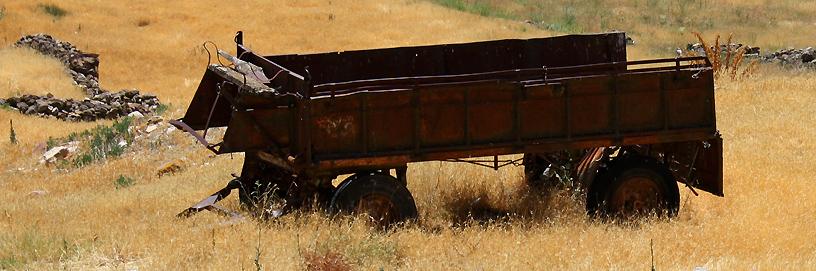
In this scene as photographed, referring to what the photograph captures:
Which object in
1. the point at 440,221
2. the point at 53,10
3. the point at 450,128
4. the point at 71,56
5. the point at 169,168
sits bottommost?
the point at 71,56

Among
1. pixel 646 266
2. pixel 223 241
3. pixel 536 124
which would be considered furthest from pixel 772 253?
pixel 223 241

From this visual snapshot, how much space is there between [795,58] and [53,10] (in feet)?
79.3

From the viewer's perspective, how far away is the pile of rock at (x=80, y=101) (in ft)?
83.7

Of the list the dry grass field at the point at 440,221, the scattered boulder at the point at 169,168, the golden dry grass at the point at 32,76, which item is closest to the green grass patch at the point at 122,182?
the dry grass field at the point at 440,221

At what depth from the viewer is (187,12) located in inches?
1526

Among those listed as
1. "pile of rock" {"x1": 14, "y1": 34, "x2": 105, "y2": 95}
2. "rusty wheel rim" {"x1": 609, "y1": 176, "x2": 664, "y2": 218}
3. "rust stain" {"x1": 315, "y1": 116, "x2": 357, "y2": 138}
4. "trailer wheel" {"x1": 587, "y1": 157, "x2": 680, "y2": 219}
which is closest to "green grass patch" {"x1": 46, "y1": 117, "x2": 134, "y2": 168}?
"pile of rock" {"x1": 14, "y1": 34, "x2": 105, "y2": 95}

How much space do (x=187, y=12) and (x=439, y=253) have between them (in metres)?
30.3

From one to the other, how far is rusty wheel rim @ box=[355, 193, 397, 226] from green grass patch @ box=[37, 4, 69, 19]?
28592 mm

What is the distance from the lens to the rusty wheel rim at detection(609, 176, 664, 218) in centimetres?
1165

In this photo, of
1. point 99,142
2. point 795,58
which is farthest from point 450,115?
point 795,58

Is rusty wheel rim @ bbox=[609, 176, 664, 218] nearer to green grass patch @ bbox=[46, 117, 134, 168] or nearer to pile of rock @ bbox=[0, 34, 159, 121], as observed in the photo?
green grass patch @ bbox=[46, 117, 134, 168]

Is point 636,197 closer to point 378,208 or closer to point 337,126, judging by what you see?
point 378,208

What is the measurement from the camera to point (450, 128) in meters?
10.9

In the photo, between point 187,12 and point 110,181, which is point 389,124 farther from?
point 187,12
